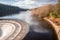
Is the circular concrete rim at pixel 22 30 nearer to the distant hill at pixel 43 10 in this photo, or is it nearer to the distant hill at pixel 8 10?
the distant hill at pixel 8 10

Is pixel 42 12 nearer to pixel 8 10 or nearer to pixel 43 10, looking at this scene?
pixel 43 10

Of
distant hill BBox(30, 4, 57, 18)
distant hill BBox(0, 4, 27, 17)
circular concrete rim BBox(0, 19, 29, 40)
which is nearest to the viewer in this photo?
circular concrete rim BBox(0, 19, 29, 40)

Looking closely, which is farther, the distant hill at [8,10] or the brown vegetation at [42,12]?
the distant hill at [8,10]

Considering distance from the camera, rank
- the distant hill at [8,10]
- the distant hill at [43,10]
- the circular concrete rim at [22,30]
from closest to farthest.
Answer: the circular concrete rim at [22,30], the distant hill at [43,10], the distant hill at [8,10]

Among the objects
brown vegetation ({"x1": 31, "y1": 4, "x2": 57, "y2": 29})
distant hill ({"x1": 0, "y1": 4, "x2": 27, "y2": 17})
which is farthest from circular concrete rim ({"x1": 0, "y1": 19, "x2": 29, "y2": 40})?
brown vegetation ({"x1": 31, "y1": 4, "x2": 57, "y2": 29})

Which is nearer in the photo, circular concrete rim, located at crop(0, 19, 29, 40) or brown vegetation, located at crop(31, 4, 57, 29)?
circular concrete rim, located at crop(0, 19, 29, 40)

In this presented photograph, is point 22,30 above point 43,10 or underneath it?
underneath

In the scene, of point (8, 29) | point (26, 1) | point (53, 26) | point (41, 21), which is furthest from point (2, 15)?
point (53, 26)

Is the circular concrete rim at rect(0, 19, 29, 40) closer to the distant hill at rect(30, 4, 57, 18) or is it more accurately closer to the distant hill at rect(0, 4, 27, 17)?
the distant hill at rect(0, 4, 27, 17)

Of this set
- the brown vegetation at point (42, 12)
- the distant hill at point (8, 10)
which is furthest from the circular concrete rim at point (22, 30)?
the brown vegetation at point (42, 12)

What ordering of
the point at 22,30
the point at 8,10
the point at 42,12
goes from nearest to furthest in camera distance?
the point at 22,30 → the point at 42,12 → the point at 8,10

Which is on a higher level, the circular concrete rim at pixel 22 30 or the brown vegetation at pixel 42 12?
the brown vegetation at pixel 42 12

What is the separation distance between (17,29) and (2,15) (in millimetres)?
743

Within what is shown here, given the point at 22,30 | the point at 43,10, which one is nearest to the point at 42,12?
the point at 43,10
